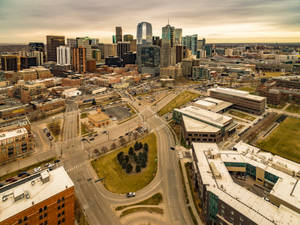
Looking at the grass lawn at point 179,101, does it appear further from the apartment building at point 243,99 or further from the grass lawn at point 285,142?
the grass lawn at point 285,142

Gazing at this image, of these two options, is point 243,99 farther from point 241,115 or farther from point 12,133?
point 12,133

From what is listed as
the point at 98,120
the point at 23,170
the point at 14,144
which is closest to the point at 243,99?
the point at 98,120

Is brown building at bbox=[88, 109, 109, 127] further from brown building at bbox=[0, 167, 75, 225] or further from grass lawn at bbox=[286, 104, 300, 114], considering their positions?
grass lawn at bbox=[286, 104, 300, 114]

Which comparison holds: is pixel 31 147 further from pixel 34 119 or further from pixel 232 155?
pixel 232 155

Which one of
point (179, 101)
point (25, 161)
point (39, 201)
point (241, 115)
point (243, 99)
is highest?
point (243, 99)

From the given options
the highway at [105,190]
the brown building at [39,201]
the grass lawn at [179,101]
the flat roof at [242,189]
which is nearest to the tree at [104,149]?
the highway at [105,190]
